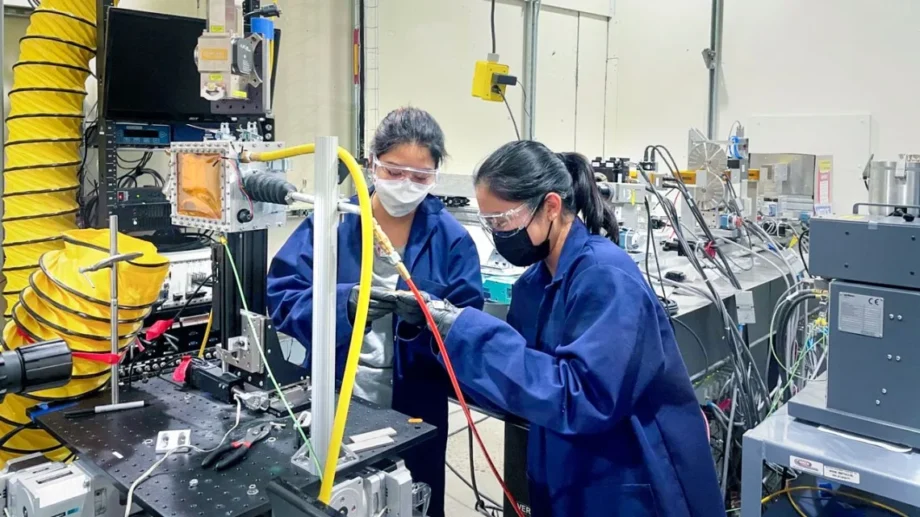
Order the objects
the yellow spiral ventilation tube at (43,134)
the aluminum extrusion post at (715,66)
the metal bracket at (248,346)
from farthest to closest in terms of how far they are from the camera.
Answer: the aluminum extrusion post at (715,66) → the yellow spiral ventilation tube at (43,134) → the metal bracket at (248,346)

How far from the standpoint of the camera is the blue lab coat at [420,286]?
155cm

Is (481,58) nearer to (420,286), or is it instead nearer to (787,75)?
(787,75)

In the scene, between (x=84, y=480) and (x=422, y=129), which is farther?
(x=422, y=129)

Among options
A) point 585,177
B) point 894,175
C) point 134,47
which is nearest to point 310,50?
point 134,47

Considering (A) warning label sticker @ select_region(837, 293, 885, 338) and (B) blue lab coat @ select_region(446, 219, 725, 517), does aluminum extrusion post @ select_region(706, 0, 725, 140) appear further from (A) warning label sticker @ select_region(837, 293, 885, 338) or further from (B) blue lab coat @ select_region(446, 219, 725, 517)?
(B) blue lab coat @ select_region(446, 219, 725, 517)

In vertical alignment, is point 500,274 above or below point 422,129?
below

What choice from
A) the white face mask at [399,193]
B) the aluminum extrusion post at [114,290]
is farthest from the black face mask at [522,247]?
the aluminum extrusion post at [114,290]

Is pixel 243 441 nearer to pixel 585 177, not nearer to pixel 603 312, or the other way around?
pixel 603 312

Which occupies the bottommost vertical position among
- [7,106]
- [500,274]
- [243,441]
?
[243,441]

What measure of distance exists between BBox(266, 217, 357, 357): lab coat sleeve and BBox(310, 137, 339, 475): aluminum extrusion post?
1.42 feet

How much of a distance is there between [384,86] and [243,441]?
3.30m

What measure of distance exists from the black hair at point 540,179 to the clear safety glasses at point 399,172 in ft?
0.84

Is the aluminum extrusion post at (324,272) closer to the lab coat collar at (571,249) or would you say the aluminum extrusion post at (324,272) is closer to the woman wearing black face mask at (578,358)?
the woman wearing black face mask at (578,358)

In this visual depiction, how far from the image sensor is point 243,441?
1142mm
